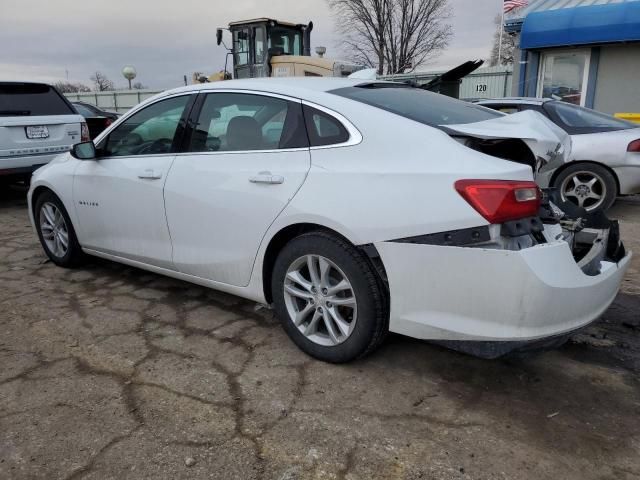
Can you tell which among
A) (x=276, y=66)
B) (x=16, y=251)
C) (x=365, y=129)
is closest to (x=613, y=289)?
(x=365, y=129)

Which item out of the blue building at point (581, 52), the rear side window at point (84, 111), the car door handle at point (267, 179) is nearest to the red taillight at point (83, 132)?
the rear side window at point (84, 111)

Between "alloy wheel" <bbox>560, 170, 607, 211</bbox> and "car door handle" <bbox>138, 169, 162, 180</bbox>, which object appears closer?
"car door handle" <bbox>138, 169, 162, 180</bbox>

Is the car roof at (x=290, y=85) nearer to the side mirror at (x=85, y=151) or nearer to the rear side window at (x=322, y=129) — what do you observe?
the rear side window at (x=322, y=129)

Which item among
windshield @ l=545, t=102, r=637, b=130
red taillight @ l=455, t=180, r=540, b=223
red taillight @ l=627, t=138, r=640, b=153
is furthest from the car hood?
windshield @ l=545, t=102, r=637, b=130

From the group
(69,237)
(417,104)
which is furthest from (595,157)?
(69,237)

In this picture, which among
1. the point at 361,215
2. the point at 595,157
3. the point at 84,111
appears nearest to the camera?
the point at 361,215

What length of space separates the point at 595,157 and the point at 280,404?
5.38 metres

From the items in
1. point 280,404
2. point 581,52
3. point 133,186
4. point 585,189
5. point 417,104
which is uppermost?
point 581,52

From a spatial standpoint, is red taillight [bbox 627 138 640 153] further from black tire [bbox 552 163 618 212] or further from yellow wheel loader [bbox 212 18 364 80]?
yellow wheel loader [bbox 212 18 364 80]

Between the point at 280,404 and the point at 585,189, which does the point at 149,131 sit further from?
the point at 585,189

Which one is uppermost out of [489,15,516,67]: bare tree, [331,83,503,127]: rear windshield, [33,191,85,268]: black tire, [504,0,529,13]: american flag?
[489,15,516,67]: bare tree

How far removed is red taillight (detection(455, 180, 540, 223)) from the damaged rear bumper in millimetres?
165

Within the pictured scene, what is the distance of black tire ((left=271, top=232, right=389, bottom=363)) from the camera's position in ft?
8.70

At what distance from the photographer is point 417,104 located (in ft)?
10.1
